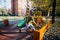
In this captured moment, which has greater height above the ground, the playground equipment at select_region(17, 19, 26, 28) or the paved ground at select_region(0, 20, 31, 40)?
the playground equipment at select_region(17, 19, 26, 28)

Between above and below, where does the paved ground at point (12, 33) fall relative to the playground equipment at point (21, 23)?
below

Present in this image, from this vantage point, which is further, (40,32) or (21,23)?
(21,23)

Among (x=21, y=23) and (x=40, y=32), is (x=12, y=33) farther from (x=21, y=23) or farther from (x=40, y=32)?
(x=40, y=32)

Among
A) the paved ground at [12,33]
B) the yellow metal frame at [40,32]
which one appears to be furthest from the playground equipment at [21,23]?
the yellow metal frame at [40,32]

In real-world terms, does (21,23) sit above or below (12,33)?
above

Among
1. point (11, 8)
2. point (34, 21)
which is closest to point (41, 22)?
point (34, 21)

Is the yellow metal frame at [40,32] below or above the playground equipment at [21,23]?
below

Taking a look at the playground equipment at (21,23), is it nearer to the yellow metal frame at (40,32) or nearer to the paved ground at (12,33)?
the paved ground at (12,33)

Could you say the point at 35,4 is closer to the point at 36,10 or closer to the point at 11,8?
the point at 36,10

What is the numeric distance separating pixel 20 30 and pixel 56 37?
1.34 feet

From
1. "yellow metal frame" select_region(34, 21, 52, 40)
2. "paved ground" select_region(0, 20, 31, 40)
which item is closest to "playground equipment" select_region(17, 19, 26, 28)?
"paved ground" select_region(0, 20, 31, 40)

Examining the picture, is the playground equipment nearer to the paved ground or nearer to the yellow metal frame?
the paved ground

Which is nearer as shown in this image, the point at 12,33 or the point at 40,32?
the point at 40,32

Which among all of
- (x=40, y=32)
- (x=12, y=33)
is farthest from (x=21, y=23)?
(x=40, y=32)
